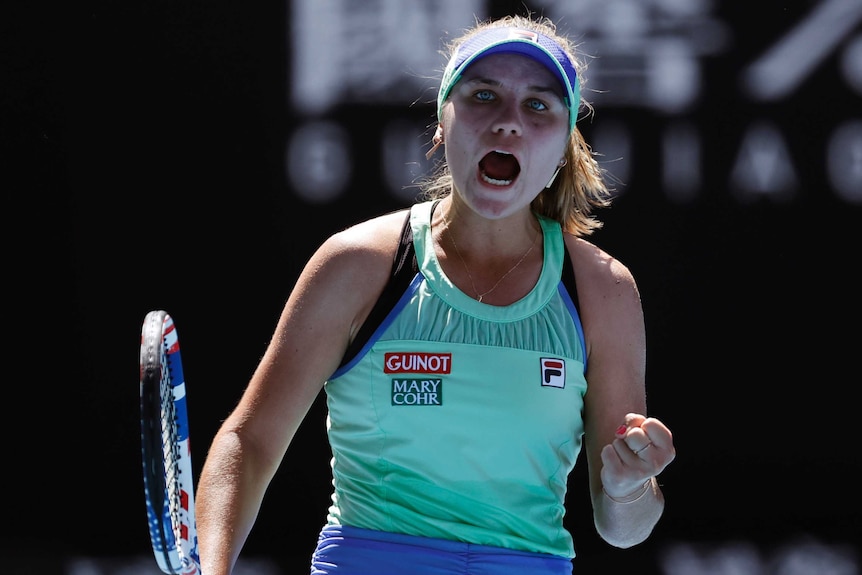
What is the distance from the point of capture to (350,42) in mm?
4402

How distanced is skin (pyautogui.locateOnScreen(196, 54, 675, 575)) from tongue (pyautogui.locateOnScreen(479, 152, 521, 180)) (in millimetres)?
22

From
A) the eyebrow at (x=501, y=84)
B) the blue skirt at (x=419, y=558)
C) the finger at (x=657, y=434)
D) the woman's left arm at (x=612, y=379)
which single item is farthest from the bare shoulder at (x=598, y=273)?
the blue skirt at (x=419, y=558)

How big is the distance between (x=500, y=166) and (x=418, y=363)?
434 millimetres

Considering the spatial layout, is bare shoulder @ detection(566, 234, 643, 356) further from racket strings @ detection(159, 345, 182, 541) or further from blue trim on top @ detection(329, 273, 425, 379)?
racket strings @ detection(159, 345, 182, 541)

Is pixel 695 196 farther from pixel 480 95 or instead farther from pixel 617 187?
pixel 480 95

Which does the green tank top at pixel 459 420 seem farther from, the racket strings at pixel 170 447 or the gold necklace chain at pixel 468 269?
the racket strings at pixel 170 447

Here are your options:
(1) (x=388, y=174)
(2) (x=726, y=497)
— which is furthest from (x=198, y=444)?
(2) (x=726, y=497)

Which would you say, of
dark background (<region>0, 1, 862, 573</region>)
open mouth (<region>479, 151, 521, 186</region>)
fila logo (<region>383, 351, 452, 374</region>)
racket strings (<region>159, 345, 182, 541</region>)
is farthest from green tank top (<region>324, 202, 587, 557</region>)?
dark background (<region>0, 1, 862, 573</region>)

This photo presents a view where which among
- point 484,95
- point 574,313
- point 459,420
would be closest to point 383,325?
point 459,420

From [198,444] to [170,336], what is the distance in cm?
242

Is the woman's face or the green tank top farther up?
the woman's face

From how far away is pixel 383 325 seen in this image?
2.50 metres

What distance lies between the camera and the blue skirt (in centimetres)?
242

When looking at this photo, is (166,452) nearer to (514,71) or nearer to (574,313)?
(574,313)
